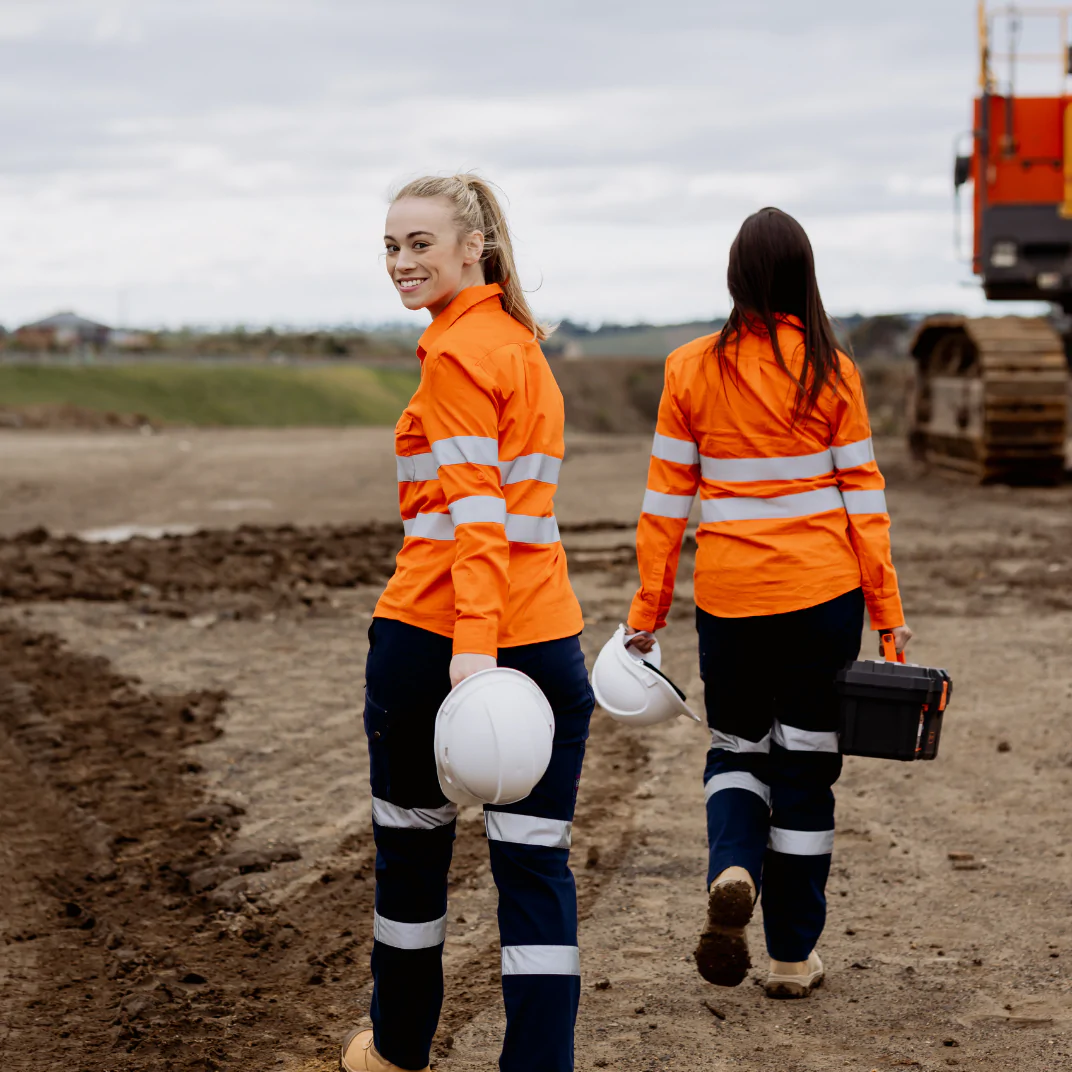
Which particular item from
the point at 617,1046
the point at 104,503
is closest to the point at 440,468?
the point at 617,1046

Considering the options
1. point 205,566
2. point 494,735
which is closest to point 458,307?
point 494,735

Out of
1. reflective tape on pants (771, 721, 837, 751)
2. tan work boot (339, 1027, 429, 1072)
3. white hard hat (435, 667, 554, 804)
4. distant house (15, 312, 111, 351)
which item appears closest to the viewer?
white hard hat (435, 667, 554, 804)

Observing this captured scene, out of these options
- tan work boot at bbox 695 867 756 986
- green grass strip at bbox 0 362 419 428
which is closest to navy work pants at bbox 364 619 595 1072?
tan work boot at bbox 695 867 756 986

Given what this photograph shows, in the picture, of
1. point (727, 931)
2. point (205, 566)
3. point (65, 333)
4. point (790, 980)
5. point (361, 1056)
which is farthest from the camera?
point (65, 333)

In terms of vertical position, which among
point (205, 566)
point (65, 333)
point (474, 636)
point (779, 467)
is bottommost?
point (205, 566)

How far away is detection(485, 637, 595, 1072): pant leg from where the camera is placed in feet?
10.2

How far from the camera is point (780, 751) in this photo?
4055 mm

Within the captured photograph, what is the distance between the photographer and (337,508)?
55.5ft

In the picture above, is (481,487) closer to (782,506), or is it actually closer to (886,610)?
(782,506)

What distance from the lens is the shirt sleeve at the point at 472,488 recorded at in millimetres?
2906

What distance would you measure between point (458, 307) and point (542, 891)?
4.05 feet

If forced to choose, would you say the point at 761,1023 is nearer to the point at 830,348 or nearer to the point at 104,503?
the point at 830,348

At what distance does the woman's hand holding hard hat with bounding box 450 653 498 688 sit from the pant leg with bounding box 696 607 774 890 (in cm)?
125

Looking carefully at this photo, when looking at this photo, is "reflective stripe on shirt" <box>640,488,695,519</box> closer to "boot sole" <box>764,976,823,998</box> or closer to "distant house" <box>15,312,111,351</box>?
"boot sole" <box>764,976,823,998</box>
